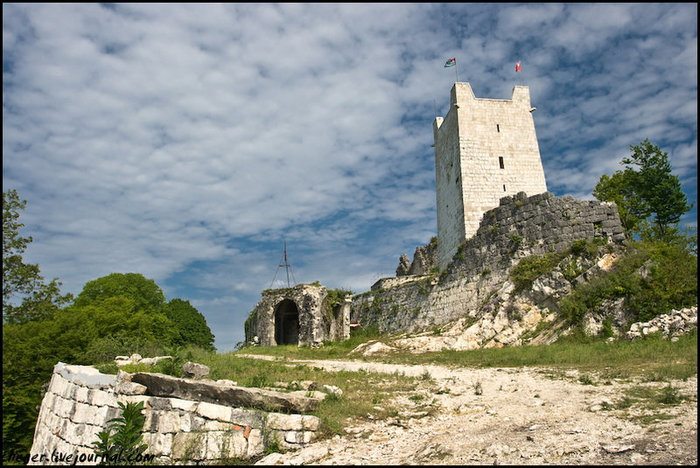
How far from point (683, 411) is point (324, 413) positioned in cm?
500

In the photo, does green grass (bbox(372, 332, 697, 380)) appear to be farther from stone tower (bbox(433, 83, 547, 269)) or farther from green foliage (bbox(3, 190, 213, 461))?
stone tower (bbox(433, 83, 547, 269))

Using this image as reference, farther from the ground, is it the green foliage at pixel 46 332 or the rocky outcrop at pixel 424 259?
the rocky outcrop at pixel 424 259

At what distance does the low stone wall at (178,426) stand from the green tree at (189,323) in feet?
107

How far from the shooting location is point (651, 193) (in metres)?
25.1

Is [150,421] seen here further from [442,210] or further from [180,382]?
[442,210]

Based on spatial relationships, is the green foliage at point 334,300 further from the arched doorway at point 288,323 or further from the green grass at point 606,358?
the green grass at point 606,358

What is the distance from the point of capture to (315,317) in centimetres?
2711

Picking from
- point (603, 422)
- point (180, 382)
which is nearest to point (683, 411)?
point (603, 422)

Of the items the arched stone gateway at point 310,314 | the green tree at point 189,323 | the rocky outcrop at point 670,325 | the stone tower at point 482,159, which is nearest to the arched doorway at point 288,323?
the arched stone gateway at point 310,314

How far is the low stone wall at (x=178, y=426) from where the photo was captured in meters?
6.82

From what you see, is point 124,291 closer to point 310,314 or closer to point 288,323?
point 288,323

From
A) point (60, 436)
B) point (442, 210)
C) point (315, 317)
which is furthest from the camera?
point (442, 210)

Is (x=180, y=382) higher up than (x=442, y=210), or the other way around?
(x=442, y=210)

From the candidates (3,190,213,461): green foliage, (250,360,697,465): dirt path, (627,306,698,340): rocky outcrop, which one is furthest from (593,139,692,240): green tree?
(3,190,213,461): green foliage
